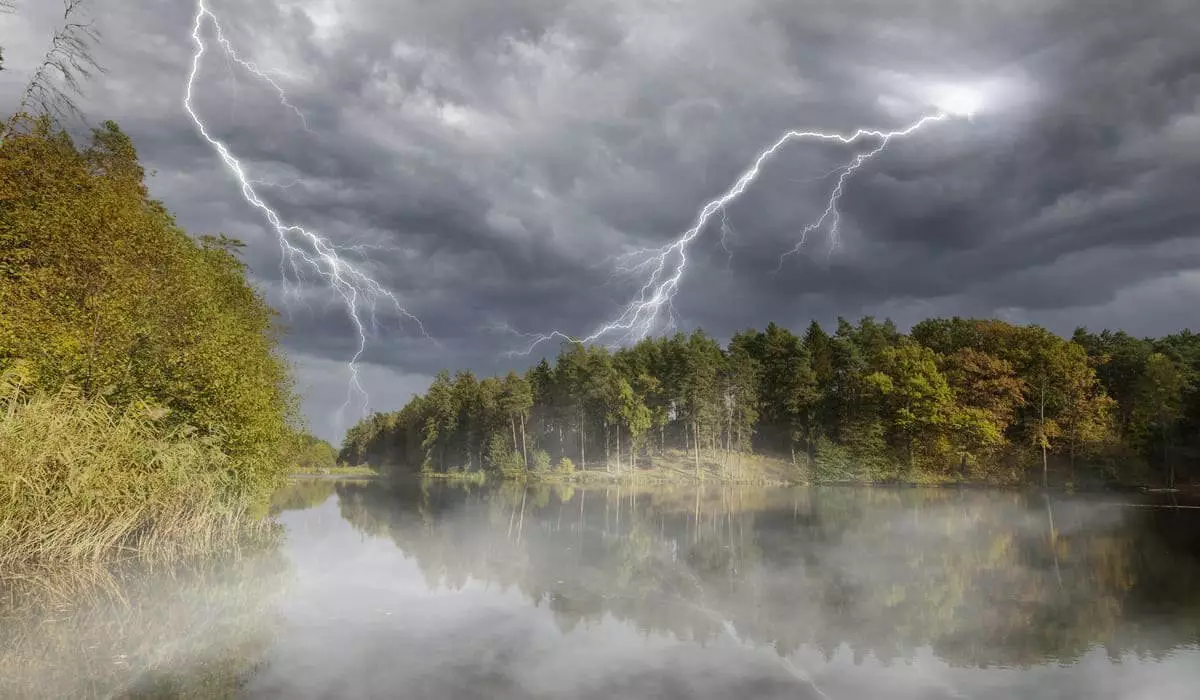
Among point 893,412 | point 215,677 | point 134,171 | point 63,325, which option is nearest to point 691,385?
point 893,412

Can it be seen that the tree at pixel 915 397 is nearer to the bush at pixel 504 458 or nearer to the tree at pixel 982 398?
the tree at pixel 982 398

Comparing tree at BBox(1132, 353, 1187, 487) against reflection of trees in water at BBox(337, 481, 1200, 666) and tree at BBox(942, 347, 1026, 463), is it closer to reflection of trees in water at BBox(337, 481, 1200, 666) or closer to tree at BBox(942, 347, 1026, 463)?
tree at BBox(942, 347, 1026, 463)

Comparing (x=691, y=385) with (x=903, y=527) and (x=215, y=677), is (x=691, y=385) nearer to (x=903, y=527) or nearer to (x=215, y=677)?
A: (x=903, y=527)

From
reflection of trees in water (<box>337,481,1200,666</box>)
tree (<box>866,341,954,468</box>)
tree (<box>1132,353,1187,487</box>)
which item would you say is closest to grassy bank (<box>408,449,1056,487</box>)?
tree (<box>866,341,954,468</box>)

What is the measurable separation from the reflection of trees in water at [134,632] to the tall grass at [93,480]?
3.31 ft

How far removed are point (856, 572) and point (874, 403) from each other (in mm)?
59727

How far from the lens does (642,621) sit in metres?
15.5

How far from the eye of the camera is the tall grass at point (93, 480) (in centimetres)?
1639

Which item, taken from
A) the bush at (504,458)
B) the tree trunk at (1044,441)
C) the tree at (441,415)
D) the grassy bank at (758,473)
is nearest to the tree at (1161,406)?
the tree trunk at (1044,441)

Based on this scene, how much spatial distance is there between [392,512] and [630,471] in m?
43.6

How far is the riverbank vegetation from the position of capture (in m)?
17.1


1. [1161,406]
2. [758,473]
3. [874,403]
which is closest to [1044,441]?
[1161,406]

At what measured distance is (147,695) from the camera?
10148mm

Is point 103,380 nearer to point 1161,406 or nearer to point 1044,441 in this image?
point 1044,441
